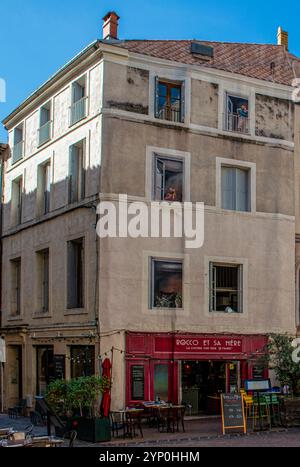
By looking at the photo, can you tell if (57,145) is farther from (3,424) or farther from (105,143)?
(3,424)

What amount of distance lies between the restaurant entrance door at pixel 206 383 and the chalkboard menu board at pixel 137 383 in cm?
176

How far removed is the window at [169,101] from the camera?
2638cm

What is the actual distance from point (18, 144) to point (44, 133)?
2942 millimetres

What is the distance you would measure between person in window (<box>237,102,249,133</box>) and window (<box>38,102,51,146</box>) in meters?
7.56

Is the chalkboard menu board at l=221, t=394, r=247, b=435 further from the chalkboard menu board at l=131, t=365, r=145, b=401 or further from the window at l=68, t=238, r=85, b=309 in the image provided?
the window at l=68, t=238, r=85, b=309

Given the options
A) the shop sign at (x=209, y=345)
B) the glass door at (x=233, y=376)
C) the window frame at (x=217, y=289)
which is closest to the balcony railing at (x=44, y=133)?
the window frame at (x=217, y=289)

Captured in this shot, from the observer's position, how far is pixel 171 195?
26047mm

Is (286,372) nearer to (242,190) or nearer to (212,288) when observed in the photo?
(212,288)

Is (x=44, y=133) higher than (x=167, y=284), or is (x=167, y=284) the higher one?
(x=44, y=133)

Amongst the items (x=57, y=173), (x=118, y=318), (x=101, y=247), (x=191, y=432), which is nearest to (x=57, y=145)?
(x=57, y=173)

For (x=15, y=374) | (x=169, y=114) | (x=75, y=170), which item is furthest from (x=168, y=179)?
(x=15, y=374)

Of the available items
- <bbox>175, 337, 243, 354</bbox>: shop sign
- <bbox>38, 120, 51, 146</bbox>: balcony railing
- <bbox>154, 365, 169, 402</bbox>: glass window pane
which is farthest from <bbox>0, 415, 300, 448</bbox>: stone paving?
<bbox>38, 120, 51, 146</bbox>: balcony railing

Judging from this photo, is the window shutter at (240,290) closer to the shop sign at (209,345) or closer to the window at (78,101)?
the shop sign at (209,345)

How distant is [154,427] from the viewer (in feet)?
76.0
